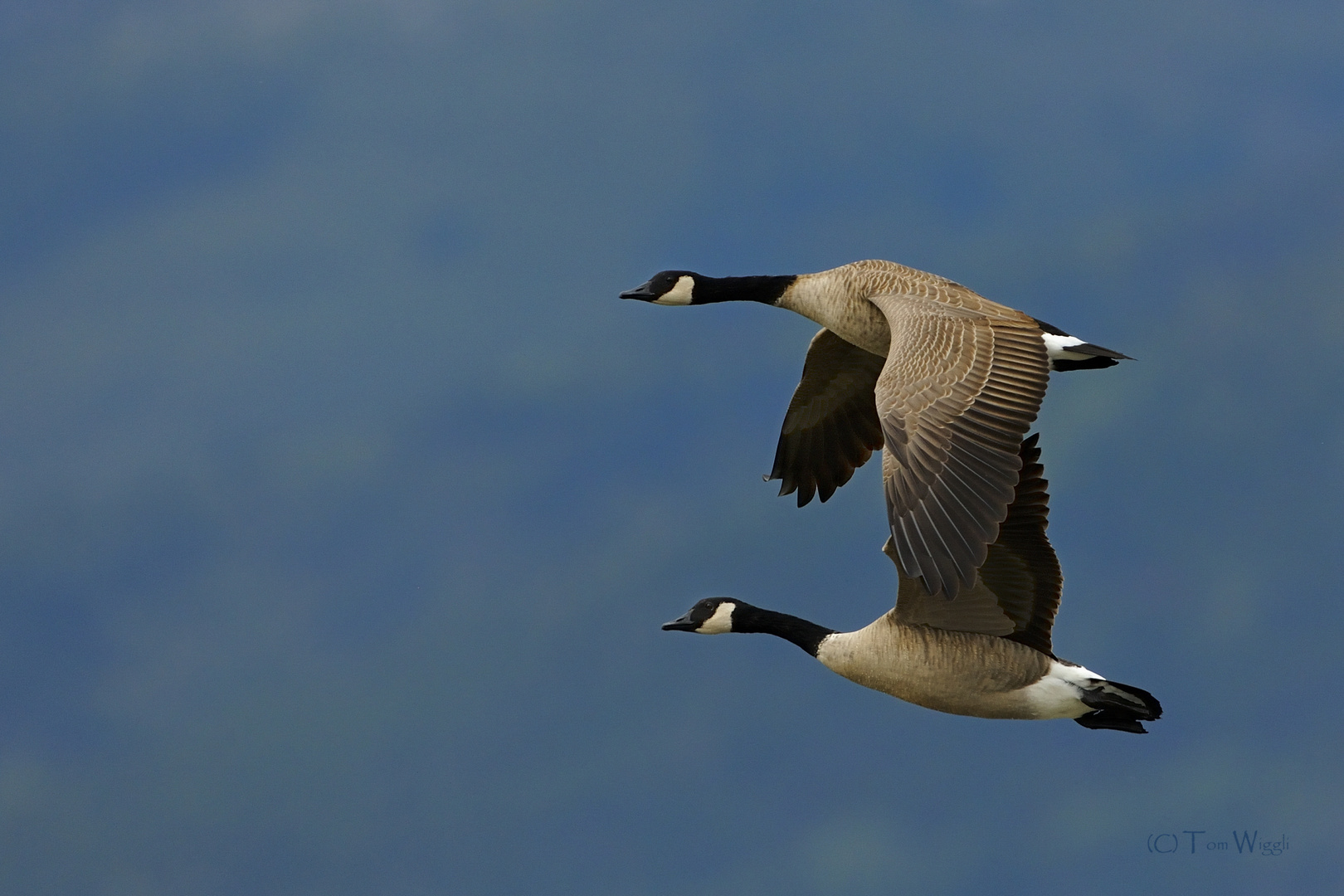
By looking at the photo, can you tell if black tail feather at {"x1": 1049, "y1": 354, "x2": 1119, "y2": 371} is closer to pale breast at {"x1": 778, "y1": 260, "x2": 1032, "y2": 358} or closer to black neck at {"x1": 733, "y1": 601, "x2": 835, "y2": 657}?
pale breast at {"x1": 778, "y1": 260, "x2": 1032, "y2": 358}

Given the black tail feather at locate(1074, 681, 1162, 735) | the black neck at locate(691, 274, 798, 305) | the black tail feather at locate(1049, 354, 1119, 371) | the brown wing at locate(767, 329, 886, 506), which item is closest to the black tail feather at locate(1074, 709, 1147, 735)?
the black tail feather at locate(1074, 681, 1162, 735)

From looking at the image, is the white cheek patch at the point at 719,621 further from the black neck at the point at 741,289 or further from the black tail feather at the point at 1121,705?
the black tail feather at the point at 1121,705

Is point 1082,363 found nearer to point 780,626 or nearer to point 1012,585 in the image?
point 1012,585

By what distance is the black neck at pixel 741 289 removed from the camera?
10.1 m

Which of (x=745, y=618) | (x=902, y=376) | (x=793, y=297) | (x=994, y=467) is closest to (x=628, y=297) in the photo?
(x=793, y=297)

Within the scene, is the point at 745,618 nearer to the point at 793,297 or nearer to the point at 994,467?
the point at 793,297

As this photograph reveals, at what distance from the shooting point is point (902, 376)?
8.11 metres

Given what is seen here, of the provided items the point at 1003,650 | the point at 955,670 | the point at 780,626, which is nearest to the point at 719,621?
the point at 780,626

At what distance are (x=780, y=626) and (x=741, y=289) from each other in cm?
203

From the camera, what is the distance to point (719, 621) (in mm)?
10055

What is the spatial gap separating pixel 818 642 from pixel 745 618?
0.72m

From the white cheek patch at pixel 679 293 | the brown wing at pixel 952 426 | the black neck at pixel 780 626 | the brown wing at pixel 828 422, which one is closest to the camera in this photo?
the brown wing at pixel 952 426

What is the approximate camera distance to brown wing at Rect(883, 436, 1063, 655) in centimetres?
877

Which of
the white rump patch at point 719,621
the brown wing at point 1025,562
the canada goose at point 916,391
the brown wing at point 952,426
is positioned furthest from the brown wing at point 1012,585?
the white rump patch at point 719,621
